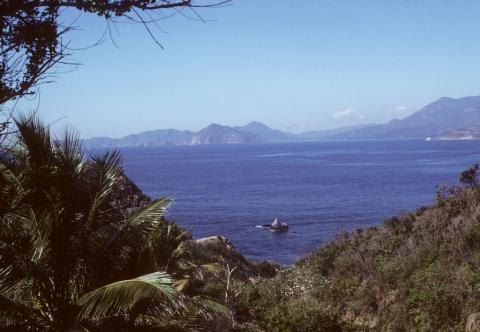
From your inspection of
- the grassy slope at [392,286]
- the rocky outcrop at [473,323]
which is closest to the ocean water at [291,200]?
the grassy slope at [392,286]

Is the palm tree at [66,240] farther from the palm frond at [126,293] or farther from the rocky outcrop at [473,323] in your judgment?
the rocky outcrop at [473,323]

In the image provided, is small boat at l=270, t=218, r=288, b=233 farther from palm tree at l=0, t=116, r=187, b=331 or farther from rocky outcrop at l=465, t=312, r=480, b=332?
palm tree at l=0, t=116, r=187, b=331

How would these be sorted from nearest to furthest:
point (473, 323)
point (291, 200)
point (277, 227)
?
point (473, 323) < point (277, 227) < point (291, 200)

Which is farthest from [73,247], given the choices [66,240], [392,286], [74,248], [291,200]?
[291,200]

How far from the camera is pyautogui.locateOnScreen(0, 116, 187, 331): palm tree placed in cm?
554

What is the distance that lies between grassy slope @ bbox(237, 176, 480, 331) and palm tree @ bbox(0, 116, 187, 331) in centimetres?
688

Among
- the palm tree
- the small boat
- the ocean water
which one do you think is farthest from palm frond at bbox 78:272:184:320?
the small boat

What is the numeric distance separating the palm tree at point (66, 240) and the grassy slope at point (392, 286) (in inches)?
271

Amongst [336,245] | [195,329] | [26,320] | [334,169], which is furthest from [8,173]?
[334,169]

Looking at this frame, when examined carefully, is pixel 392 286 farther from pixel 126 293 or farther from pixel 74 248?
pixel 126 293

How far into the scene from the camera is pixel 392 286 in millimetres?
14445

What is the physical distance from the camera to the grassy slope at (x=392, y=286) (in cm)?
1216

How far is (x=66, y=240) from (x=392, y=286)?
10985 millimetres

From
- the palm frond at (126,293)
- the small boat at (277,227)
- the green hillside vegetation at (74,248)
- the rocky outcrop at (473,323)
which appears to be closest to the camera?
the palm frond at (126,293)
